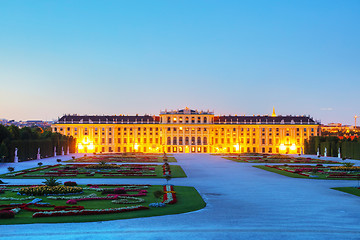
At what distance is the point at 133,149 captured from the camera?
12925 cm

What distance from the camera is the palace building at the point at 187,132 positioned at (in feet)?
418

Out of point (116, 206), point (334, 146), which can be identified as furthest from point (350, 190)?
point (334, 146)

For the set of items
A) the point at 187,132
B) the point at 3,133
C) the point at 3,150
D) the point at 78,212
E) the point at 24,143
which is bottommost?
the point at 78,212

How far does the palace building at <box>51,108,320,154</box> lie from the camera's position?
127 metres

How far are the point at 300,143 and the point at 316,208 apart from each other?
11285 cm

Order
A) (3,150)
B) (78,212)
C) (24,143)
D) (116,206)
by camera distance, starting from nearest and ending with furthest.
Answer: (78,212)
(116,206)
(3,150)
(24,143)

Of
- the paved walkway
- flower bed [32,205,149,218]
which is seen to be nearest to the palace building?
the paved walkway

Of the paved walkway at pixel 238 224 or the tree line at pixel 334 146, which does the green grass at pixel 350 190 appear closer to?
the paved walkway at pixel 238 224

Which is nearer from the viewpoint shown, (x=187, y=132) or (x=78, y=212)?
(x=78, y=212)

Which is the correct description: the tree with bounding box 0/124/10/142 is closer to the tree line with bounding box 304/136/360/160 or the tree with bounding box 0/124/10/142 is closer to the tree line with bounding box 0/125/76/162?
the tree line with bounding box 0/125/76/162

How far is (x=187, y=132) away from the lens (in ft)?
420

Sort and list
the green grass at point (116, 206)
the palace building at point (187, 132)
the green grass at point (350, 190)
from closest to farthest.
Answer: the green grass at point (116, 206) → the green grass at point (350, 190) → the palace building at point (187, 132)

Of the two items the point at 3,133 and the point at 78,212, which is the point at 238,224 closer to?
the point at 78,212

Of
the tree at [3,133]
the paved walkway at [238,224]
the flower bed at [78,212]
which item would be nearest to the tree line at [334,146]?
the tree at [3,133]
